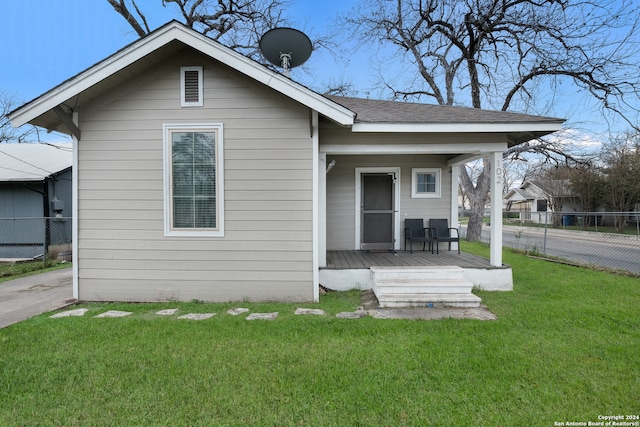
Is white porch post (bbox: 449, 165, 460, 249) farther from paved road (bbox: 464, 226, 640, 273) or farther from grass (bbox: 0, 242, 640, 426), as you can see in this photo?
paved road (bbox: 464, 226, 640, 273)

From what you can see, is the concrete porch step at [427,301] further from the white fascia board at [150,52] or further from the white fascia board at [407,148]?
the white fascia board at [150,52]

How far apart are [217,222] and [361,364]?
2.83m

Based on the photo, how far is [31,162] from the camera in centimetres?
1073

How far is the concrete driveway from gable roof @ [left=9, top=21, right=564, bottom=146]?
8.14 feet

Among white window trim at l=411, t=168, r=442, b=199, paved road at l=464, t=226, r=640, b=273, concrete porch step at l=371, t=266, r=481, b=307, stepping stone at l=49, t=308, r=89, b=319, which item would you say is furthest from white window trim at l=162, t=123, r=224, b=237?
paved road at l=464, t=226, r=640, b=273

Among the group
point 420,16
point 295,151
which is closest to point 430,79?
point 420,16

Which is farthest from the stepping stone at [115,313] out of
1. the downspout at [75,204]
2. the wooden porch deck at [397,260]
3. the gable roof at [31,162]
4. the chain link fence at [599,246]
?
the chain link fence at [599,246]

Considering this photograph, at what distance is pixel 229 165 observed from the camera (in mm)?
4422

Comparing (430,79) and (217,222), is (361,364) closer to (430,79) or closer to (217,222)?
(217,222)

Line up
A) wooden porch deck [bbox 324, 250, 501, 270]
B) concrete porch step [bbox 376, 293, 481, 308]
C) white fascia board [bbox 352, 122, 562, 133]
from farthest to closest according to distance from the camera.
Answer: wooden porch deck [bbox 324, 250, 501, 270], white fascia board [bbox 352, 122, 562, 133], concrete porch step [bbox 376, 293, 481, 308]

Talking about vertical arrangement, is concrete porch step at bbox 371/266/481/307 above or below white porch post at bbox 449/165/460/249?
below

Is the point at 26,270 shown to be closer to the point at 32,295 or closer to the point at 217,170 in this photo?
the point at 32,295

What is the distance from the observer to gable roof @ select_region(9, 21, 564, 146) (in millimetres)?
3990

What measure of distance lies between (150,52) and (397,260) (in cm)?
496
